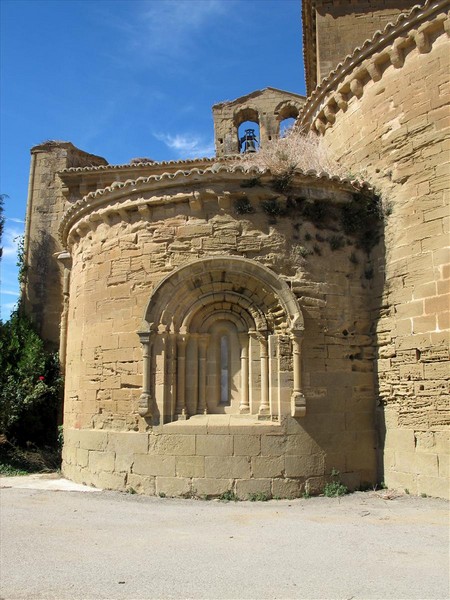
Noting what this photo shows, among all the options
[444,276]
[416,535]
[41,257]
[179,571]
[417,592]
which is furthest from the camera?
[41,257]

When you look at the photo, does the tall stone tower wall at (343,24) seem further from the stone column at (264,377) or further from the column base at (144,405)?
the column base at (144,405)

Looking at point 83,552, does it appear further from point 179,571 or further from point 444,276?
point 444,276

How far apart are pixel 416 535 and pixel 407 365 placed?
9.64 feet

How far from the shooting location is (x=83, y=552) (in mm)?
5504

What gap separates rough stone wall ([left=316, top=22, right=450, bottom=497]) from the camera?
7.88m

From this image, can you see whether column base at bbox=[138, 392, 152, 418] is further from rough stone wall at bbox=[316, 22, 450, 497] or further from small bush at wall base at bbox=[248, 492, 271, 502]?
rough stone wall at bbox=[316, 22, 450, 497]

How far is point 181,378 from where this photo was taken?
855cm

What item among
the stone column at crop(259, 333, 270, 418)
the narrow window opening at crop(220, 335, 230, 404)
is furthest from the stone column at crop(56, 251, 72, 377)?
the stone column at crop(259, 333, 270, 418)

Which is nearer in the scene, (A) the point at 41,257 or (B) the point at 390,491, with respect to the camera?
(B) the point at 390,491

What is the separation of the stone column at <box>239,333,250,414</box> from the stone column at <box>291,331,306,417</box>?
796 mm

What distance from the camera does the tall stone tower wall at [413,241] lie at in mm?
7898

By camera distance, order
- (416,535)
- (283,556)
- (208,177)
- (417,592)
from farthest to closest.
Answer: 1. (208,177)
2. (416,535)
3. (283,556)
4. (417,592)

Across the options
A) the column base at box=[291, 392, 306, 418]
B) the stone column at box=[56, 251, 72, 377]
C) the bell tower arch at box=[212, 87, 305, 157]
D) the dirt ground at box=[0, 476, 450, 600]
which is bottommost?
the dirt ground at box=[0, 476, 450, 600]

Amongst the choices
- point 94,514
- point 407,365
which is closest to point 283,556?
point 94,514
